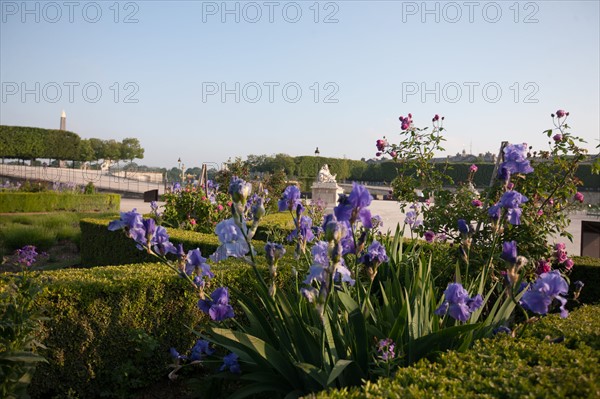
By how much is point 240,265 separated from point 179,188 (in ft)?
18.3

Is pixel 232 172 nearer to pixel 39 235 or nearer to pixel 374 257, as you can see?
pixel 39 235

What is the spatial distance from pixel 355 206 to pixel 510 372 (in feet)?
3.00

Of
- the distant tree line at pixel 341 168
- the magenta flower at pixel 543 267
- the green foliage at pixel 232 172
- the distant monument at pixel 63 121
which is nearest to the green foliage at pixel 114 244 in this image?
the magenta flower at pixel 543 267

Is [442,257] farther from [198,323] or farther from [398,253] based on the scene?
[198,323]

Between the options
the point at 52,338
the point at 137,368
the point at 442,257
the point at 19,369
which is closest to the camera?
the point at 19,369

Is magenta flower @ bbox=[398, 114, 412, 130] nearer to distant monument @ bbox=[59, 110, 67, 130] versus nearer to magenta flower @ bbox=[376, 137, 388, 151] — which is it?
magenta flower @ bbox=[376, 137, 388, 151]

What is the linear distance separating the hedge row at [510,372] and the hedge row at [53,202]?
1898cm

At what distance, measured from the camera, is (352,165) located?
67.7 meters

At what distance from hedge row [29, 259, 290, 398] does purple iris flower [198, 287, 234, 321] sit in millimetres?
881

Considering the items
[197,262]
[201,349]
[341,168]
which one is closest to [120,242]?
[201,349]

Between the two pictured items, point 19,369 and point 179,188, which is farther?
point 179,188

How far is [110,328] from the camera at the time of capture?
12.1ft

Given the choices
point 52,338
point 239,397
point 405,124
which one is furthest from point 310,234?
point 405,124

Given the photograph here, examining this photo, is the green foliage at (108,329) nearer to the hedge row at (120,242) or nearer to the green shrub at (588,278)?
the hedge row at (120,242)
